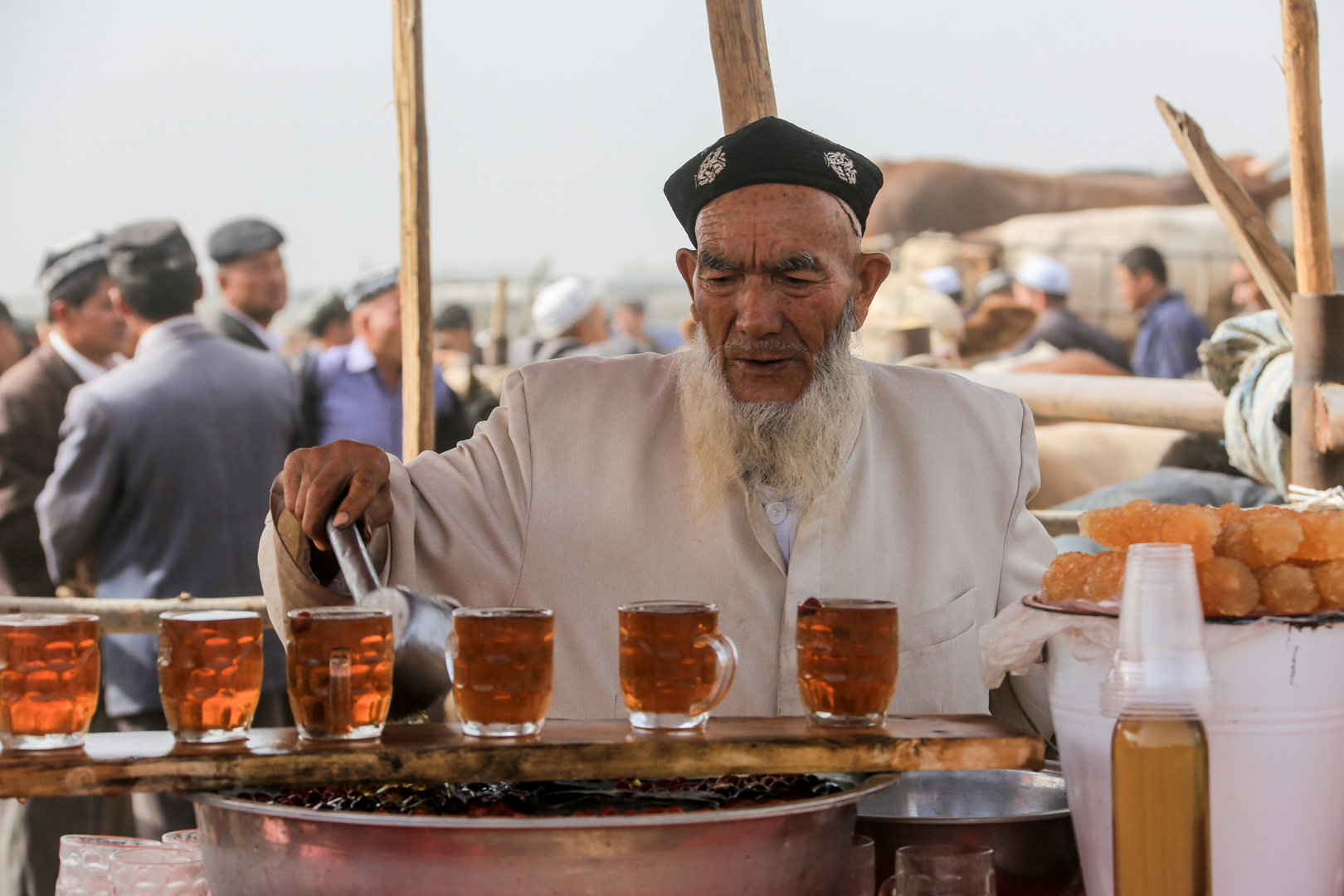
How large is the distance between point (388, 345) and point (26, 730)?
488 cm

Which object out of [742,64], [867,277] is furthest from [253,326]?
[867,277]

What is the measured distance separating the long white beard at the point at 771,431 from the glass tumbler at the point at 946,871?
101 centimetres

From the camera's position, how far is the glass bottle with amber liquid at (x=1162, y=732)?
115 centimetres

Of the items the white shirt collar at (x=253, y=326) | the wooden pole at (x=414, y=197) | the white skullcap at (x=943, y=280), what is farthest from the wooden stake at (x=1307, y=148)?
the white skullcap at (x=943, y=280)

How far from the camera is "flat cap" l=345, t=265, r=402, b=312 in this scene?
625 centimetres

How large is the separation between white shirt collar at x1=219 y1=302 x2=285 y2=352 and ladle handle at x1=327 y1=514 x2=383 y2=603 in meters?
4.50

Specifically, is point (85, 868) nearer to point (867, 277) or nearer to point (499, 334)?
point (867, 277)

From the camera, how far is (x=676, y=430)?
8.01ft

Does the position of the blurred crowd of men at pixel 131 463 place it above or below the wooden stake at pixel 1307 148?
below

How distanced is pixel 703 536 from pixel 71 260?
404cm

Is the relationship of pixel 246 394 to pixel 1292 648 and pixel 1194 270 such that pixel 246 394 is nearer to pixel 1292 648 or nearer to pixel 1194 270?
pixel 1292 648

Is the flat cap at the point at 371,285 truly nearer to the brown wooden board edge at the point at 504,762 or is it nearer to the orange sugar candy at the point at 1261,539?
the brown wooden board edge at the point at 504,762

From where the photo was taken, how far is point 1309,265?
3.48 m

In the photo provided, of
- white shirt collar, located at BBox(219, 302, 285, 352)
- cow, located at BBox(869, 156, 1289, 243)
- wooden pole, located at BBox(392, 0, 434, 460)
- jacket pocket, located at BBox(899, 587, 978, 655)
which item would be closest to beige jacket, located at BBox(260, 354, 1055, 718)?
jacket pocket, located at BBox(899, 587, 978, 655)
